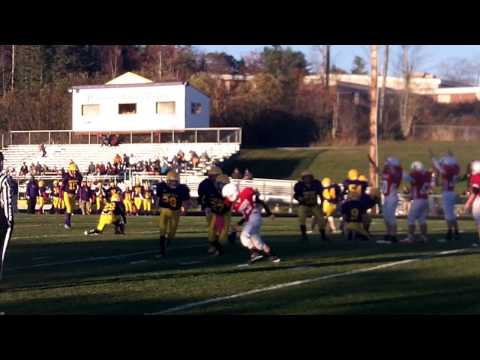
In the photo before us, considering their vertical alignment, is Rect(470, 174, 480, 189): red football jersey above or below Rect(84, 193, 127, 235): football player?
above

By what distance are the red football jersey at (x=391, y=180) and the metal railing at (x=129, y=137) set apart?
438 inches

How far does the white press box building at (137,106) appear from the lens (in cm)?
2933

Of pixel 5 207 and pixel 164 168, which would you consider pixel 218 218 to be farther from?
pixel 164 168

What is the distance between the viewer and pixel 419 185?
1739 centimetres

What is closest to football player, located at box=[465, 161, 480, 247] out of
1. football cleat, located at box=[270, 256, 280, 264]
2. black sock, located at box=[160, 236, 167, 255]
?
football cleat, located at box=[270, 256, 280, 264]

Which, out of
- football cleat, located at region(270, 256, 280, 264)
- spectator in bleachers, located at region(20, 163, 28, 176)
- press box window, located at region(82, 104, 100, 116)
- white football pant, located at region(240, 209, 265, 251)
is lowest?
football cleat, located at region(270, 256, 280, 264)

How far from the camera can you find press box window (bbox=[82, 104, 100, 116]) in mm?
28797

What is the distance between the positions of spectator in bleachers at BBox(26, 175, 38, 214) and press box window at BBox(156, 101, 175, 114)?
24.5 ft

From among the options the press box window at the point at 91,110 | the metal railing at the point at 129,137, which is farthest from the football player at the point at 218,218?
the press box window at the point at 91,110

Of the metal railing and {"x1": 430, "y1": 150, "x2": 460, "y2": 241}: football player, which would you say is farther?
the metal railing

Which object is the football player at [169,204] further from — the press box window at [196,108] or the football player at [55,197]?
the press box window at [196,108]

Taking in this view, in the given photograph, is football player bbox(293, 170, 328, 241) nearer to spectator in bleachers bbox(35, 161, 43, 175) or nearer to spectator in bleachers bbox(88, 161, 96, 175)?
spectator in bleachers bbox(88, 161, 96, 175)

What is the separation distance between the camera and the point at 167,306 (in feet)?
32.4

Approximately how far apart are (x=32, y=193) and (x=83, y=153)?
246cm
